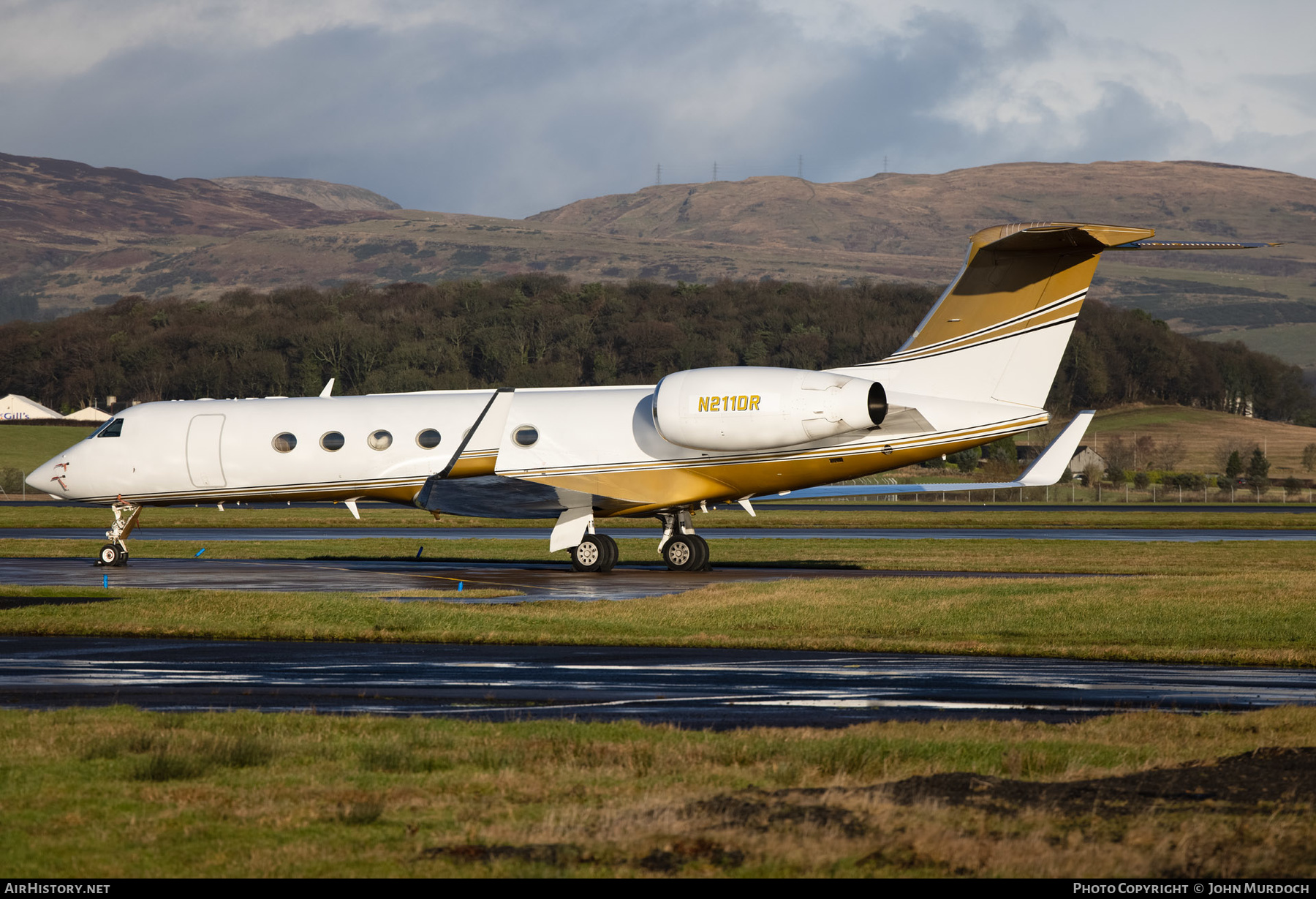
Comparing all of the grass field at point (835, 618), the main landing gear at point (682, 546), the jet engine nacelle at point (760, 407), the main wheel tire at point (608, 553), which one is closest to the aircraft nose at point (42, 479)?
the grass field at point (835, 618)

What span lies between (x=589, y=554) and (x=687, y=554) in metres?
2.01

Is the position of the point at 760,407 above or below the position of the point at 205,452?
above

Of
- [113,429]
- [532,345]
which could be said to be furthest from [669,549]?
[532,345]

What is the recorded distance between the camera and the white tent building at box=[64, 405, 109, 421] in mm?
113238

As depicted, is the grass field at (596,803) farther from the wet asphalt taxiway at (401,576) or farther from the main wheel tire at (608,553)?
the main wheel tire at (608,553)

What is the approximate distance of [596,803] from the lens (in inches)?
289

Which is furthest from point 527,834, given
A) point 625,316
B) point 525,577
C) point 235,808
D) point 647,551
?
point 625,316

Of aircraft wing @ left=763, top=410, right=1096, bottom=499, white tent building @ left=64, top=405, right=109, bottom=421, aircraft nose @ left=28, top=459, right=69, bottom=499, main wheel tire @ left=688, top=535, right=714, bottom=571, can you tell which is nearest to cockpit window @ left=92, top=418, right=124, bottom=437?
aircraft nose @ left=28, top=459, right=69, bottom=499

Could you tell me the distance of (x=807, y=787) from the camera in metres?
7.64

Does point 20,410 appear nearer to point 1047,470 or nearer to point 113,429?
point 113,429

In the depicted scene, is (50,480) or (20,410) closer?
(50,480)

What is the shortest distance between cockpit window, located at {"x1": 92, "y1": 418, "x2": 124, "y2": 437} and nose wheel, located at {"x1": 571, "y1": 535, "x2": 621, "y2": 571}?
10310 mm
